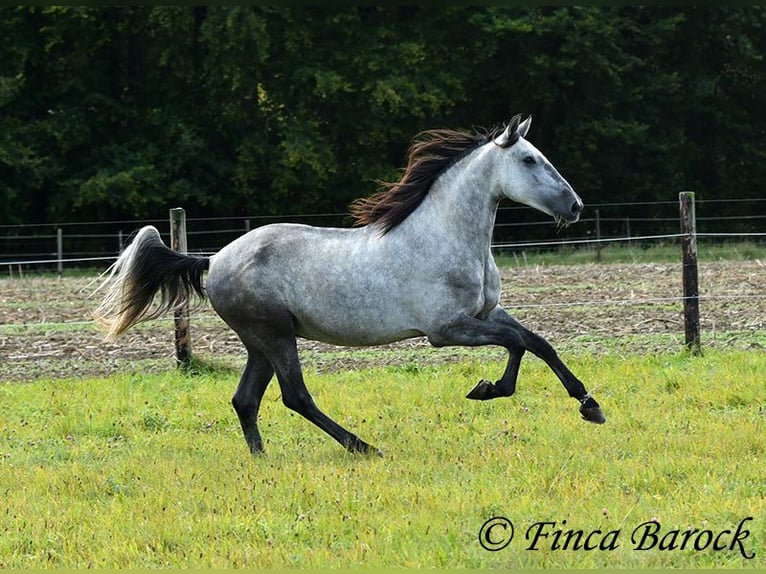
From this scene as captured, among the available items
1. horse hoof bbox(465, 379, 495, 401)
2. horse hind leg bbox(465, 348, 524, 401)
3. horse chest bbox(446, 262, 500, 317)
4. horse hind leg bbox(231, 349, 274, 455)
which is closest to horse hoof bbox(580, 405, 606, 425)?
horse hind leg bbox(465, 348, 524, 401)

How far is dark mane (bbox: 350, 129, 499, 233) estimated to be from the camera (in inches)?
295

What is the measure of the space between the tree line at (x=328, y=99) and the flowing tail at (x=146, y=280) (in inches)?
827

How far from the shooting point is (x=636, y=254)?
2466 centimetres

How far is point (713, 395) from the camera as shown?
837 centimetres

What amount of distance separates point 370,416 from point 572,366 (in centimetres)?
245

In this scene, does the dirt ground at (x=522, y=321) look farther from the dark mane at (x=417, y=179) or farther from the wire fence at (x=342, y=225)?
the wire fence at (x=342, y=225)

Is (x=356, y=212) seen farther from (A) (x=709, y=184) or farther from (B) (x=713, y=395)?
(A) (x=709, y=184)

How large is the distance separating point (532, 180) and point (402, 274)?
1.08m

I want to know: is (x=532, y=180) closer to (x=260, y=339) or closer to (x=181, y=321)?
(x=260, y=339)

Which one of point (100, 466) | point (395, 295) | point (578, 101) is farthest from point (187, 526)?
point (578, 101)

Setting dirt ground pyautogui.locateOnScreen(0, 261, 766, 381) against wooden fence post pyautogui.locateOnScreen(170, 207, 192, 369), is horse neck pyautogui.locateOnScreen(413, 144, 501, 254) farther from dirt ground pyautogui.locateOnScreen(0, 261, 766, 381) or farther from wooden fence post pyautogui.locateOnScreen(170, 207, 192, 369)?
wooden fence post pyautogui.locateOnScreen(170, 207, 192, 369)

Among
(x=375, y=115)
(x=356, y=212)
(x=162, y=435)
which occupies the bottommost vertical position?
(x=162, y=435)

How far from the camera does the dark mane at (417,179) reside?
7504mm

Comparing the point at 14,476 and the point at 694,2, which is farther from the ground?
the point at 694,2
